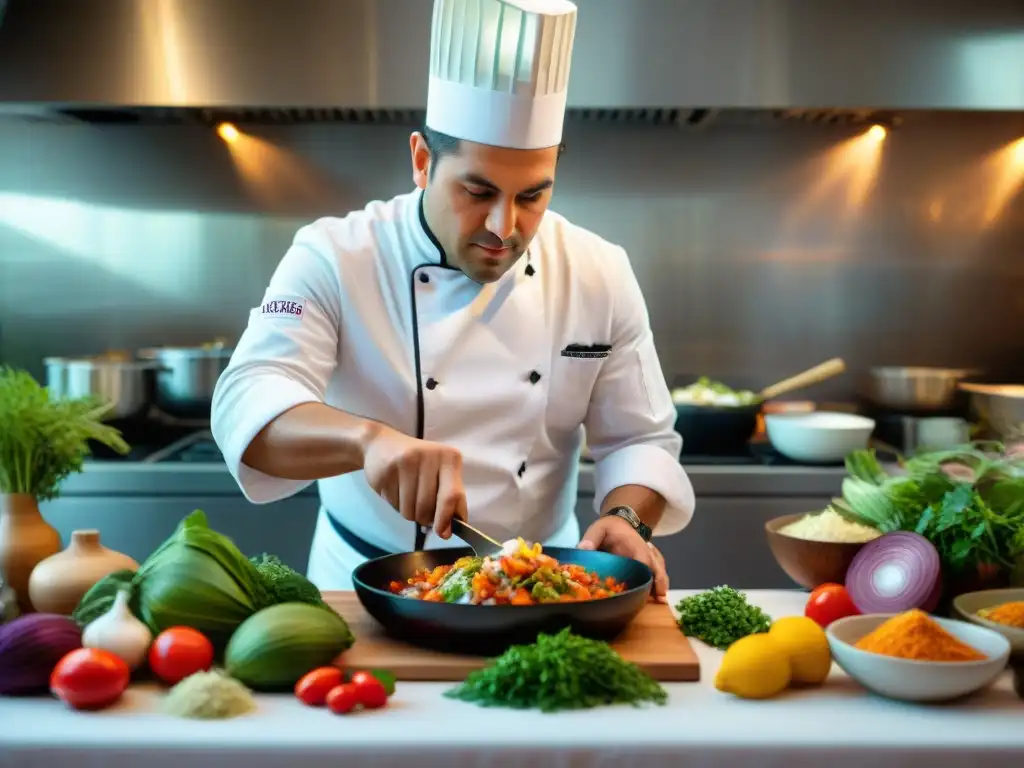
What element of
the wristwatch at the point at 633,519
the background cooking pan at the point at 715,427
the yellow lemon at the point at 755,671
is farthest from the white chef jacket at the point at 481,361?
the background cooking pan at the point at 715,427

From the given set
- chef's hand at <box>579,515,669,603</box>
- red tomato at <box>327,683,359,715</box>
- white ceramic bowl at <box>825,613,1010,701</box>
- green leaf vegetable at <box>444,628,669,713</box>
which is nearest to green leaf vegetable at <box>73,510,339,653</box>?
red tomato at <box>327,683,359,715</box>

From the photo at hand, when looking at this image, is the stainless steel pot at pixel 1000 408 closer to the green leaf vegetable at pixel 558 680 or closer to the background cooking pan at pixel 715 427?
the background cooking pan at pixel 715 427

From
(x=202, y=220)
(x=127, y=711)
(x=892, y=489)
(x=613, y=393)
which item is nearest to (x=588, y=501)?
(x=613, y=393)

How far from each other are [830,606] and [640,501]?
18.0 inches

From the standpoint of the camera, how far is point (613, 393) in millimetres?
2301

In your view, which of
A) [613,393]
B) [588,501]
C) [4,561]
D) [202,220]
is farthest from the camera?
[202,220]

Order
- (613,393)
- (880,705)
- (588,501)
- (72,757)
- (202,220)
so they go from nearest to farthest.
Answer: (72,757)
(880,705)
(613,393)
(588,501)
(202,220)

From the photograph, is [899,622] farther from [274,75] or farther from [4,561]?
[274,75]

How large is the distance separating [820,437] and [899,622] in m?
1.94

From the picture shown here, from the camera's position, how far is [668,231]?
3883 mm

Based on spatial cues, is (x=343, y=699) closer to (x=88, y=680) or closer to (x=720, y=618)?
(x=88, y=680)

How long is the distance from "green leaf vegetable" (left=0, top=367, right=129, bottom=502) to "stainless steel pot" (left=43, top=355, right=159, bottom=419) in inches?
57.0

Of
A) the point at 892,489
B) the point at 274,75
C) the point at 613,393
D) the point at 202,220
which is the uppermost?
the point at 274,75

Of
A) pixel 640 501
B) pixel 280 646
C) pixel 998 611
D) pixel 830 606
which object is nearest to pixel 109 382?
pixel 640 501
